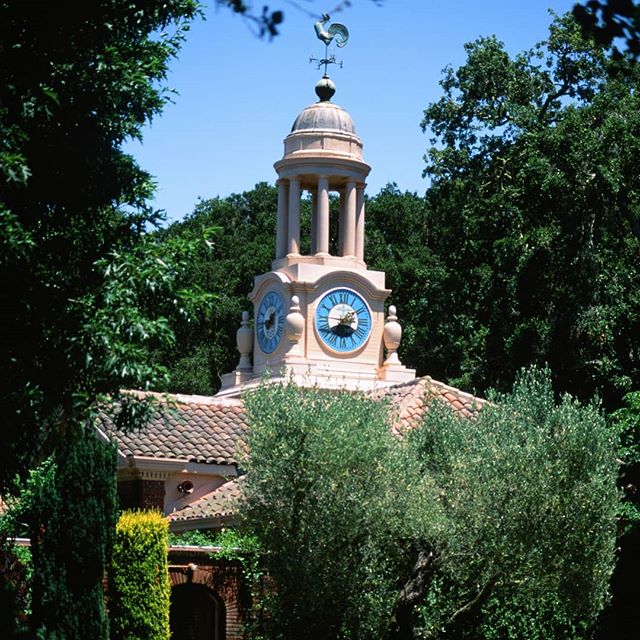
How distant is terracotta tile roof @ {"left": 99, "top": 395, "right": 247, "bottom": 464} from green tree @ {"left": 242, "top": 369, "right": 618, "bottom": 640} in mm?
7072

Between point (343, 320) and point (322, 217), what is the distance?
259 cm

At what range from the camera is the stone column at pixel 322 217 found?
3638 centimetres

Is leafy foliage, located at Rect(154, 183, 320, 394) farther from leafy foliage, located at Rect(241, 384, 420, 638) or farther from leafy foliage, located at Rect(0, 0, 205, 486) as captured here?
leafy foliage, located at Rect(0, 0, 205, 486)

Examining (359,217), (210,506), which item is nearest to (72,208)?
(210,506)

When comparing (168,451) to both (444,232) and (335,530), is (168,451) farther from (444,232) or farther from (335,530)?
(444,232)

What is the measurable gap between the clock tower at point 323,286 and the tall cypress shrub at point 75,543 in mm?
14672

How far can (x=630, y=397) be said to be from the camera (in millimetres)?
29109

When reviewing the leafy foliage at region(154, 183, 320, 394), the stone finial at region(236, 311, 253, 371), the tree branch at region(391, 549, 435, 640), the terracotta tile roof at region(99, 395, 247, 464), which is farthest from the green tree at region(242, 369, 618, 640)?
the leafy foliage at region(154, 183, 320, 394)

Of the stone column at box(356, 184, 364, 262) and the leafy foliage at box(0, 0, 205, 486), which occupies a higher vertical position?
the stone column at box(356, 184, 364, 262)

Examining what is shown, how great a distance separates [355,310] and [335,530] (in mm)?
16698

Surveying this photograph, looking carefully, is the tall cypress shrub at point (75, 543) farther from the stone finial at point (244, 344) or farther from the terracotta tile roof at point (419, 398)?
the stone finial at point (244, 344)

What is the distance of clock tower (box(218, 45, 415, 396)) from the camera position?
36031mm

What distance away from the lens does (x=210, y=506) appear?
27031mm

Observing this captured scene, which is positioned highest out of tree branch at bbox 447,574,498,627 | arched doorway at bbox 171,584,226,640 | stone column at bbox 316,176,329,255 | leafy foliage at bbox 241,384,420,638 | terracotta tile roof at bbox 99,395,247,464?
stone column at bbox 316,176,329,255
